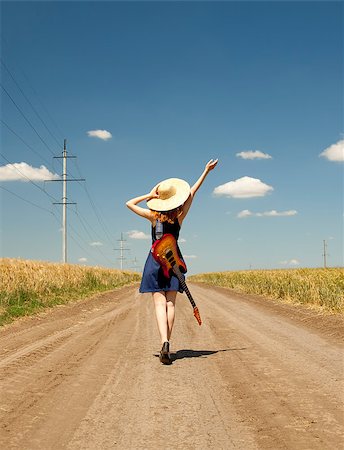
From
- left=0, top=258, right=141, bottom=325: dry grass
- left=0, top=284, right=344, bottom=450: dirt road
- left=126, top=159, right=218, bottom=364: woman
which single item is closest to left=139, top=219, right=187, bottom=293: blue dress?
left=126, top=159, right=218, bottom=364: woman

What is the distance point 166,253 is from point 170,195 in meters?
0.75

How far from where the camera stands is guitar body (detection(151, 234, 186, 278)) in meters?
5.66

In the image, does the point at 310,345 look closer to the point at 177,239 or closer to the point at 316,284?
the point at 177,239

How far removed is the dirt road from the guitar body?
1.21m

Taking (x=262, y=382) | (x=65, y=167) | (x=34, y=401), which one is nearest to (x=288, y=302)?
(x=262, y=382)

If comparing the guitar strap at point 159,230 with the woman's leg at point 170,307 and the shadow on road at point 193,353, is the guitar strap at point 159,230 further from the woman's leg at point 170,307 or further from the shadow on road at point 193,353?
the shadow on road at point 193,353

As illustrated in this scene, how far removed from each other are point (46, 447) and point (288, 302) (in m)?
13.3

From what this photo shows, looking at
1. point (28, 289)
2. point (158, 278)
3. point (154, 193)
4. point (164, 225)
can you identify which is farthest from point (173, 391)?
point (28, 289)

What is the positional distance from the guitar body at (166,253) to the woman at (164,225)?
8cm

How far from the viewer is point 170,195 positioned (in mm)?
5766

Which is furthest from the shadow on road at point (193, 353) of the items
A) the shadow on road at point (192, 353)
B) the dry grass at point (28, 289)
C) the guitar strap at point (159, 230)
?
the dry grass at point (28, 289)

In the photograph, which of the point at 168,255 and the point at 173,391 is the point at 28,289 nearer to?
the point at 168,255

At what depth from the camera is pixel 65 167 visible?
39.4m

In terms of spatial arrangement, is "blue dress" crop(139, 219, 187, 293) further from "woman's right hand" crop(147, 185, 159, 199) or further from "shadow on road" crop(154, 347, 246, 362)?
"shadow on road" crop(154, 347, 246, 362)
